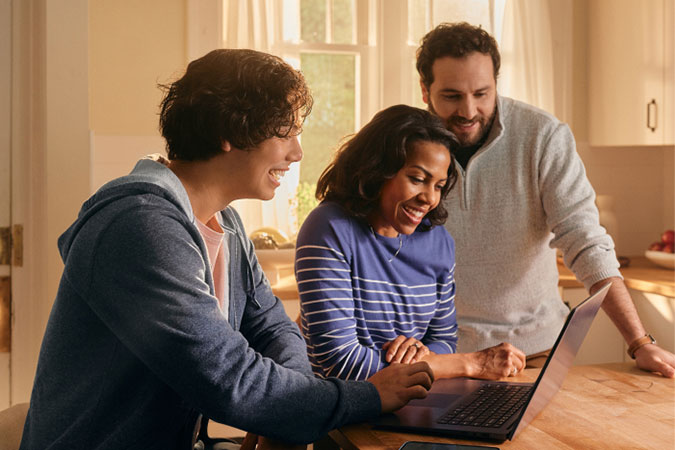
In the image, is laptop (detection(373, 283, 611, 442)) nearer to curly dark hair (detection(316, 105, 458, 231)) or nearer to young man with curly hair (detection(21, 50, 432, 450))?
young man with curly hair (detection(21, 50, 432, 450))

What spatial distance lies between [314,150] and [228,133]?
2.37 metres

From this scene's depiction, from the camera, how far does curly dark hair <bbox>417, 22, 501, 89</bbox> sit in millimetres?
2098

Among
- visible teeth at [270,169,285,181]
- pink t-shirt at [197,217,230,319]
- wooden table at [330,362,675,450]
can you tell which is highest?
visible teeth at [270,169,285,181]

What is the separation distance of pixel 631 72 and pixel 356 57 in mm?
1319

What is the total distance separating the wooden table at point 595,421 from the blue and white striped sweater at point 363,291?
0.91 feet

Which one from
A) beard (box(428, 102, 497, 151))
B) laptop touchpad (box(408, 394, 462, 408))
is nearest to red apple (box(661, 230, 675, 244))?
beard (box(428, 102, 497, 151))

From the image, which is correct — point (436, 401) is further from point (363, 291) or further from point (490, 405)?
point (363, 291)

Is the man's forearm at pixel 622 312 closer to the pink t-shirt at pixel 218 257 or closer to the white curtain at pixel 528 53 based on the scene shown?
the pink t-shirt at pixel 218 257

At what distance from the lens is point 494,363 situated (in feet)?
5.44

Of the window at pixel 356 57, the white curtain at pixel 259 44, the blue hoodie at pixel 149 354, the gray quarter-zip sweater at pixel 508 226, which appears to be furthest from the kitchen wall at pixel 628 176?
the blue hoodie at pixel 149 354

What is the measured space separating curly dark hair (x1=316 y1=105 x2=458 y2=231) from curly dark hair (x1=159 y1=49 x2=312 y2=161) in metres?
0.40

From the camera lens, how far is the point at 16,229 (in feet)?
9.12

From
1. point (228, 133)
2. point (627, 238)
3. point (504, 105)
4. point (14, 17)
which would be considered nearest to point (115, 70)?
point (14, 17)

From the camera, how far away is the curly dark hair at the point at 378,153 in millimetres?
1766
